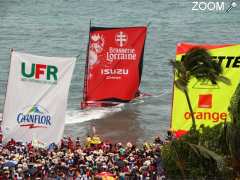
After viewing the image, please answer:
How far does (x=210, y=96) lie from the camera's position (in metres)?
30.0

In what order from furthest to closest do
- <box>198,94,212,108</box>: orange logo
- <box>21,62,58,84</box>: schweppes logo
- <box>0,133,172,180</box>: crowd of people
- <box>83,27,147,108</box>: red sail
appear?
1. <box>83,27,147,108</box>: red sail
2. <box>21,62,58,84</box>: schweppes logo
3. <box>198,94,212,108</box>: orange logo
4. <box>0,133,172,180</box>: crowd of people

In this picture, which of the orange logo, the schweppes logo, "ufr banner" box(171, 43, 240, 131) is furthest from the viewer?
the schweppes logo

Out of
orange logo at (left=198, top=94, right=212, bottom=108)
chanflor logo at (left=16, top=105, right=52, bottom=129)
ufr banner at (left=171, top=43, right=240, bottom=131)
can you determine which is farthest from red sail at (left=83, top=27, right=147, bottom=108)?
orange logo at (left=198, top=94, right=212, bottom=108)

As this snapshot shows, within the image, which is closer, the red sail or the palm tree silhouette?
the palm tree silhouette

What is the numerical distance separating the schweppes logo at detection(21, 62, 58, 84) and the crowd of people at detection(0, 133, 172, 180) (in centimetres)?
285

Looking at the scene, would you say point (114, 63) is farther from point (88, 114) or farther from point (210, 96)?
point (210, 96)

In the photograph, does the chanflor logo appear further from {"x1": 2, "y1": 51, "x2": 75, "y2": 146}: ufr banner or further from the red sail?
the red sail

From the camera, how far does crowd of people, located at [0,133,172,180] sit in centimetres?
2783

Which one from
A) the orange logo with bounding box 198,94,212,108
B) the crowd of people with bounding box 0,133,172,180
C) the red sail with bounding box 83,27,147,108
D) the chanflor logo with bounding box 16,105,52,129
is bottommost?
the crowd of people with bounding box 0,133,172,180

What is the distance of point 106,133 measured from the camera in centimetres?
4356

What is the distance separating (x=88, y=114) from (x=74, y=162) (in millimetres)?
17803

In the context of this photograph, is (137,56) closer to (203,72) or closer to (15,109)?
(15,109)

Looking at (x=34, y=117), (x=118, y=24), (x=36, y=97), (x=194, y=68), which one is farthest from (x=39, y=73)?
(x=118, y=24)

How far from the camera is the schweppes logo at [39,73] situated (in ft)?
101
